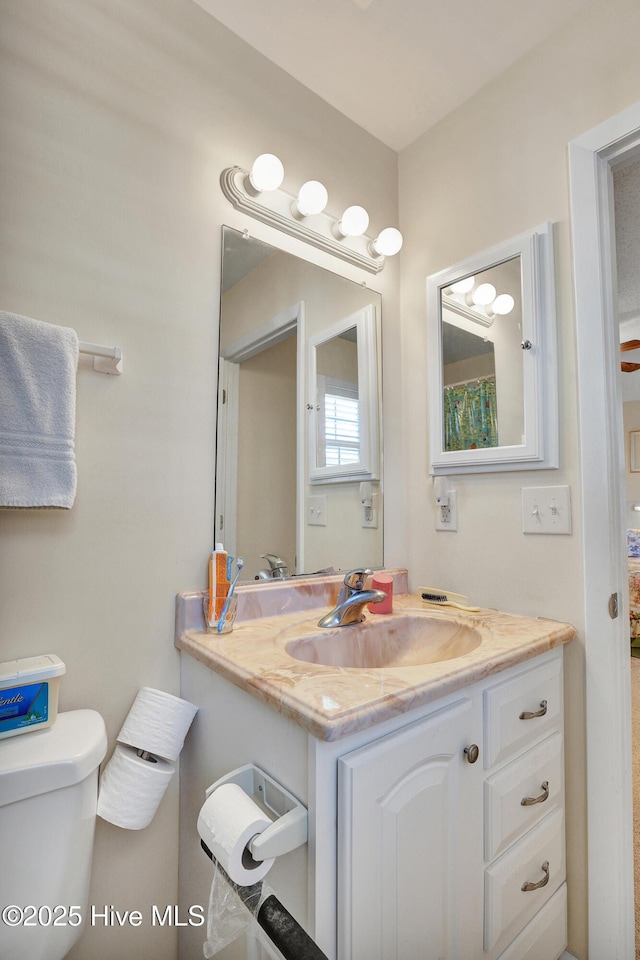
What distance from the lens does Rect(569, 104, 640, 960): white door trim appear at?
3.52ft

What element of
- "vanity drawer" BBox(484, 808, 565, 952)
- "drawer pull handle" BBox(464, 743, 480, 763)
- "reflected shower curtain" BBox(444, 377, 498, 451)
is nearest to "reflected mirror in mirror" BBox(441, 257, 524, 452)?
"reflected shower curtain" BBox(444, 377, 498, 451)

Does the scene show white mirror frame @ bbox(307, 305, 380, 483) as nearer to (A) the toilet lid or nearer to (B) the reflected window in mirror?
(B) the reflected window in mirror

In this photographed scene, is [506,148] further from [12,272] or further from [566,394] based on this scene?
[12,272]

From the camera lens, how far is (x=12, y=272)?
2.89ft

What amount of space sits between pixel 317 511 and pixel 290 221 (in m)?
0.84

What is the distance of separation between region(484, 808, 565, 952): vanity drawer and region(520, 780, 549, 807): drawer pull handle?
0.22ft

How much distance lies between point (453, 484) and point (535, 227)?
742 millimetres

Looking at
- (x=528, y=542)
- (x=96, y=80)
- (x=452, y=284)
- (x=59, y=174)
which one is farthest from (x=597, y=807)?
(x=96, y=80)

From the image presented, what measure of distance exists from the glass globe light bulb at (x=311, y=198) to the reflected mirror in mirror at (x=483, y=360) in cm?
47

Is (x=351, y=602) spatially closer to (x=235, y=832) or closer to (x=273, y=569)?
(x=273, y=569)

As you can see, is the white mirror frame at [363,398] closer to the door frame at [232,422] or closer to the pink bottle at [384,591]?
the door frame at [232,422]

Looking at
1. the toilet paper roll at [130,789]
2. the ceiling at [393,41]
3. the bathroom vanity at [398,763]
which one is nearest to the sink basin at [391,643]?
the bathroom vanity at [398,763]

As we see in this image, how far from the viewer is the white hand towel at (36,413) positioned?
811mm

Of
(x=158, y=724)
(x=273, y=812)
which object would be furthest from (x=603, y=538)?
(x=158, y=724)
